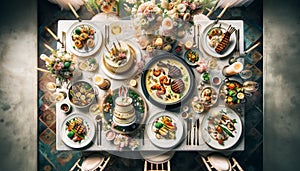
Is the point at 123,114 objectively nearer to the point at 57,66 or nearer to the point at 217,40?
the point at 57,66

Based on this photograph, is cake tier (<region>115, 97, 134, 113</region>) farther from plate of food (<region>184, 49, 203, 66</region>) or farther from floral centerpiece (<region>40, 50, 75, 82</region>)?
plate of food (<region>184, 49, 203, 66</region>)

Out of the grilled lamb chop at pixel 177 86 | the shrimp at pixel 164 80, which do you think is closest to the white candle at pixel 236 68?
the grilled lamb chop at pixel 177 86

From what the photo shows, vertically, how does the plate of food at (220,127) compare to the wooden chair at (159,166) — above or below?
above

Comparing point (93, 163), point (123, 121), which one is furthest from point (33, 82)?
point (123, 121)

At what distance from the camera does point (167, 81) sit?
413 cm

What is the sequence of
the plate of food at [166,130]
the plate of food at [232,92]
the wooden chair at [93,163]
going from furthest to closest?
the wooden chair at [93,163], the plate of food at [166,130], the plate of food at [232,92]

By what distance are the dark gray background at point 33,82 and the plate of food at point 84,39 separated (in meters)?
1.04

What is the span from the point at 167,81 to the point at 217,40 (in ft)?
2.36

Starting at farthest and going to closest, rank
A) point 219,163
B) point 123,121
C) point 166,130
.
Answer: point 219,163, point 166,130, point 123,121

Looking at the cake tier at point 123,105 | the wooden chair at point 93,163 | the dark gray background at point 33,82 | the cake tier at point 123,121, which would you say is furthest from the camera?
the dark gray background at point 33,82

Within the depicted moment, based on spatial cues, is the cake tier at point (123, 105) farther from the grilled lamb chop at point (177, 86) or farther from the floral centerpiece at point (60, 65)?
the floral centerpiece at point (60, 65)

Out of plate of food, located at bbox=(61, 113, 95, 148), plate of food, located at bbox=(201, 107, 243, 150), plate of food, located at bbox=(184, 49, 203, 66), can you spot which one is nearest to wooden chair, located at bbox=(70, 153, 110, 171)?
plate of food, located at bbox=(61, 113, 95, 148)

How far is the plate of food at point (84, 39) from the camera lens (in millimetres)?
4219

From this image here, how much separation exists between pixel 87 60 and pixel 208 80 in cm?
137
